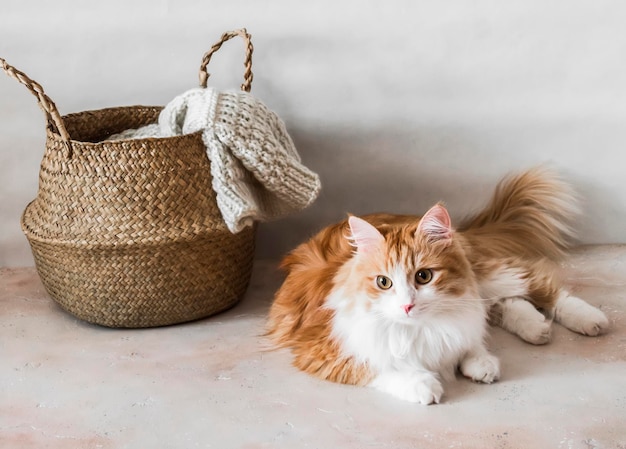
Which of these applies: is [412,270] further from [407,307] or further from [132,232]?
[132,232]

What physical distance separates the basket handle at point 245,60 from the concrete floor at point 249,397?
0.70 meters

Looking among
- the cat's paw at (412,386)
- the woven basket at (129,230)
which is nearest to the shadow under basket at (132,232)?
the woven basket at (129,230)

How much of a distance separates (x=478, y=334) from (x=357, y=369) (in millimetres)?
298

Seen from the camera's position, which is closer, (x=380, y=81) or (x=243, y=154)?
(x=243, y=154)

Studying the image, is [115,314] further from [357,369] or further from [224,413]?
[357,369]

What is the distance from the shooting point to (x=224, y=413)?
1.67 metres

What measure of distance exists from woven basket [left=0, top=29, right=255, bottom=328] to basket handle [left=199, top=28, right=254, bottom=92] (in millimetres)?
364

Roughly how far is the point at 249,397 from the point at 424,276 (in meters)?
0.48

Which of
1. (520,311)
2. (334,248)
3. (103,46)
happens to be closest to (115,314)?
(334,248)

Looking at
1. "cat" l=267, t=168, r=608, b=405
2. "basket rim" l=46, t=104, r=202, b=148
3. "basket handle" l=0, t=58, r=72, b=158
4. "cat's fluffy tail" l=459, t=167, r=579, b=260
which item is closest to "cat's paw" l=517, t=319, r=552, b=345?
"cat" l=267, t=168, r=608, b=405

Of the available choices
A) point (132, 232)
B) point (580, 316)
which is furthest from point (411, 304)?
point (132, 232)

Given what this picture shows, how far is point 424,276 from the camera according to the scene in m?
1.69

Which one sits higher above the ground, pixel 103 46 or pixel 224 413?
pixel 103 46

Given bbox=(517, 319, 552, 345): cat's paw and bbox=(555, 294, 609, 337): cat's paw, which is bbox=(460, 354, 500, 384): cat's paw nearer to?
bbox=(517, 319, 552, 345): cat's paw
